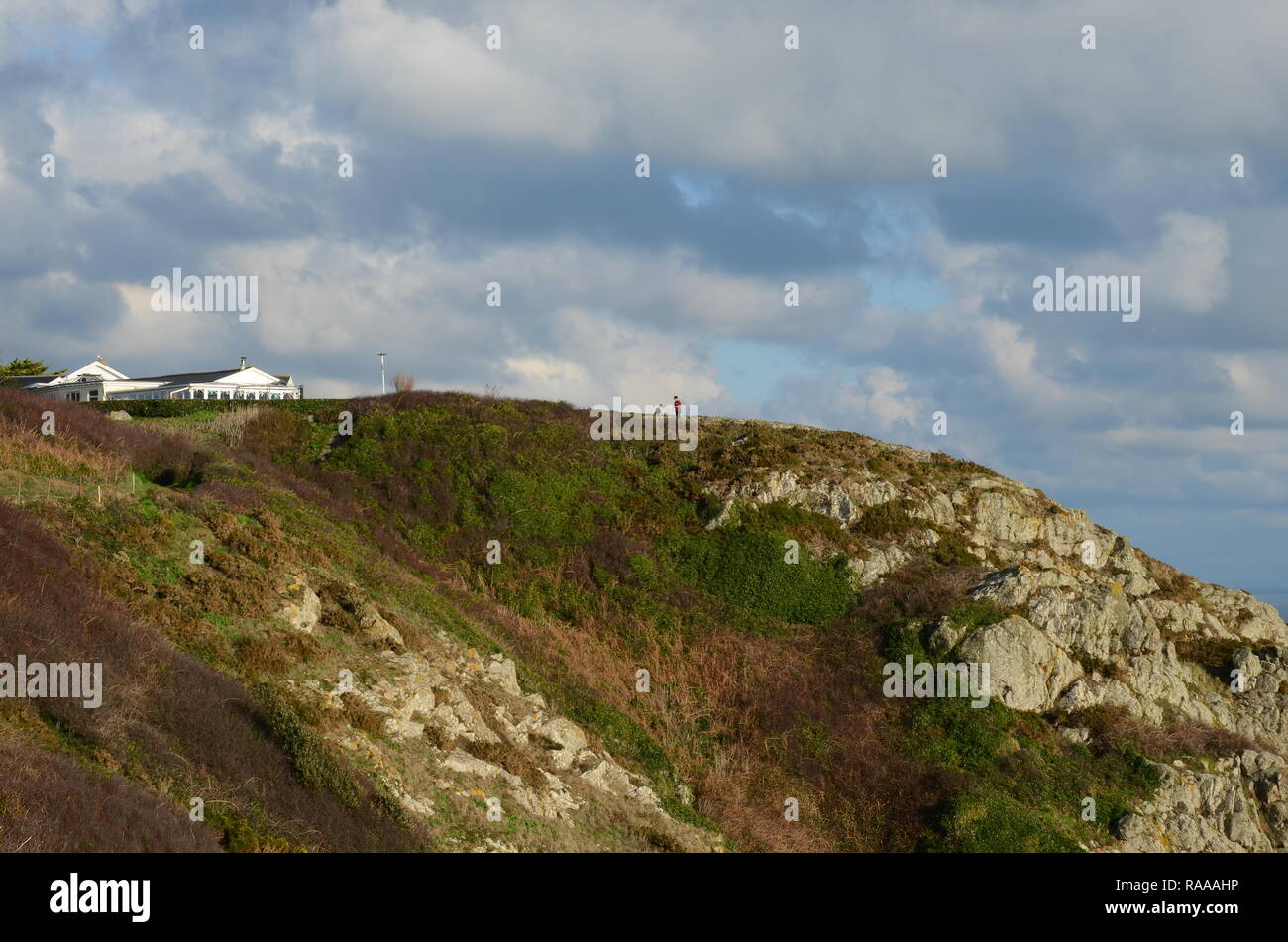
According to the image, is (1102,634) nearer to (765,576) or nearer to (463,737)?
(765,576)

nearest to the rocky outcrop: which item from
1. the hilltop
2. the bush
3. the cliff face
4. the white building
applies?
the hilltop

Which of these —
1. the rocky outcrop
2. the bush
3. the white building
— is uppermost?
the white building

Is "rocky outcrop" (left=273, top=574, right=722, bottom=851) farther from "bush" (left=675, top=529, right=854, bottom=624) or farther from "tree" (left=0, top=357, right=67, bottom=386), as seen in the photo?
"tree" (left=0, top=357, right=67, bottom=386)

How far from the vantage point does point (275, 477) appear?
39.4 m

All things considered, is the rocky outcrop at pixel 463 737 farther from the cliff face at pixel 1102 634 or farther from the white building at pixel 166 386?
the white building at pixel 166 386

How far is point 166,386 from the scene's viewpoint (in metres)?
102

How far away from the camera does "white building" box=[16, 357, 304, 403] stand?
10150 cm

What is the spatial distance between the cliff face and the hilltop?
15cm

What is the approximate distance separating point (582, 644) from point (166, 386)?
8215cm

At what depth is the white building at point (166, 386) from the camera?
333ft

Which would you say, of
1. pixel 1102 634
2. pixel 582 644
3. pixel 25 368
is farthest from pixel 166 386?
pixel 1102 634
